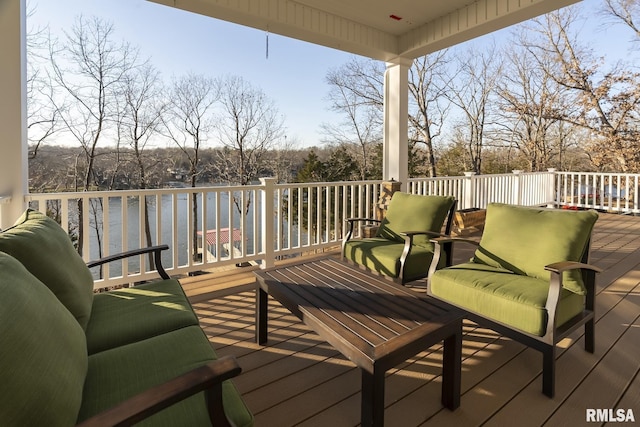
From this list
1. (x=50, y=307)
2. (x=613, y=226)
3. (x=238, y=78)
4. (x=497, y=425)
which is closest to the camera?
(x=50, y=307)

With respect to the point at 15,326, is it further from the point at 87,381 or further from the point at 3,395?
the point at 87,381

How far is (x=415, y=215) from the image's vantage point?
11.3 ft

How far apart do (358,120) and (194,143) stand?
251 inches

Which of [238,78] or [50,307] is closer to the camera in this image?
[50,307]

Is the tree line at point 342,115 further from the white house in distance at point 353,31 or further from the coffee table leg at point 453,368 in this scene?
the coffee table leg at point 453,368

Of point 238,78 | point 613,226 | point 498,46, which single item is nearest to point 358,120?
point 238,78

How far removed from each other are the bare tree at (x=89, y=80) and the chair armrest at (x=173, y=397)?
319 inches

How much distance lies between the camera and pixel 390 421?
65.1 inches

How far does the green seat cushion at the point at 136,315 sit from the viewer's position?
5.18 ft

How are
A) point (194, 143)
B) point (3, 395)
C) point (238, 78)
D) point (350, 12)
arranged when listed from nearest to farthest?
point (3, 395)
point (350, 12)
point (194, 143)
point (238, 78)

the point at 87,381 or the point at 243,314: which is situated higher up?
the point at 87,381

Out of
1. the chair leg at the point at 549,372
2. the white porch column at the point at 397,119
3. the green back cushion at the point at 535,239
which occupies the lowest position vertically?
the chair leg at the point at 549,372

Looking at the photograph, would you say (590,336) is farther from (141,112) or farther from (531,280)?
(141,112)

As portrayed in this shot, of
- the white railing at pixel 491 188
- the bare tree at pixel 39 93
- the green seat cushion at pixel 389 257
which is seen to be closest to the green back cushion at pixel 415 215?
the green seat cushion at pixel 389 257
